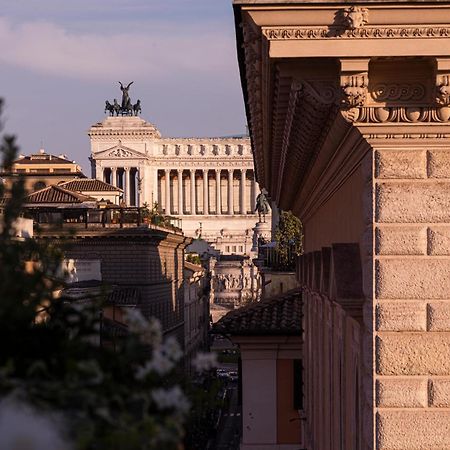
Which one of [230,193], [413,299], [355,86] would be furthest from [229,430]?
[230,193]

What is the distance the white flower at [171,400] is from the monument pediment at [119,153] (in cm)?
14897

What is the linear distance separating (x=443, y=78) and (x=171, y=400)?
4.43 m

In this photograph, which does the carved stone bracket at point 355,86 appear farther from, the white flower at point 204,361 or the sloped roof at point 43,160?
the sloped roof at point 43,160

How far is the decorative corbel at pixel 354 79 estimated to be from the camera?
693 cm

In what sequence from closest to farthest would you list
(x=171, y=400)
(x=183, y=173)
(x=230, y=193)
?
(x=171, y=400) → (x=230, y=193) → (x=183, y=173)

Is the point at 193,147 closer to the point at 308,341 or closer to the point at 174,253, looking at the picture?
the point at 174,253

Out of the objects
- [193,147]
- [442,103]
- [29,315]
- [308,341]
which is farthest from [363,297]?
[193,147]

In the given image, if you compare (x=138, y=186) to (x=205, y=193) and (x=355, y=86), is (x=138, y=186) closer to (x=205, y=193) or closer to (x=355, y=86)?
(x=205, y=193)

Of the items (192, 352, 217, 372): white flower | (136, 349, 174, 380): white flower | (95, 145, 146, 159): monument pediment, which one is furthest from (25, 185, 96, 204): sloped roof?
(95, 145, 146, 159): monument pediment

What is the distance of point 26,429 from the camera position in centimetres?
255

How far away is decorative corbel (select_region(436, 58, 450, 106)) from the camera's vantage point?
6.81m

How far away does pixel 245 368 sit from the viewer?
79.8 feet

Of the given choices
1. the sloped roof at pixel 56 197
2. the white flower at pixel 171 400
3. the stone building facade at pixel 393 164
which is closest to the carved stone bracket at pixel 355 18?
the stone building facade at pixel 393 164

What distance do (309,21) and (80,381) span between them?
179 inches
